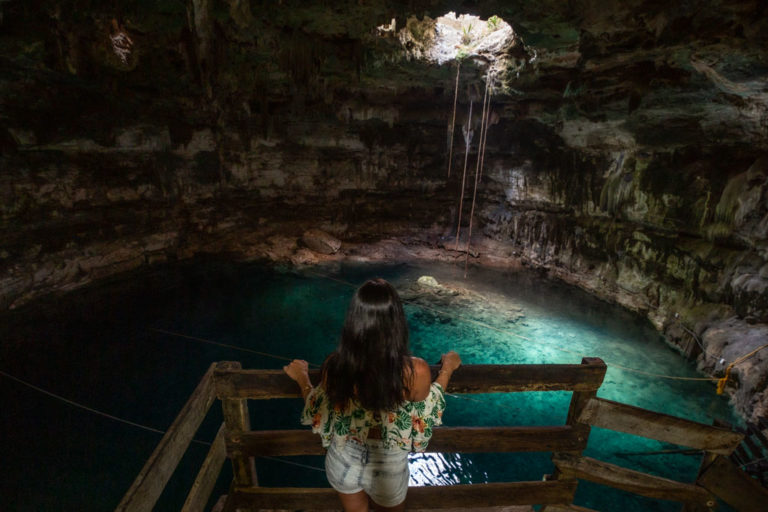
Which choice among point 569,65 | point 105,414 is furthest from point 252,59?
point 105,414

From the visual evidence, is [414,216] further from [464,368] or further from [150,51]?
[464,368]

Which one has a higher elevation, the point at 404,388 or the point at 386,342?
the point at 386,342

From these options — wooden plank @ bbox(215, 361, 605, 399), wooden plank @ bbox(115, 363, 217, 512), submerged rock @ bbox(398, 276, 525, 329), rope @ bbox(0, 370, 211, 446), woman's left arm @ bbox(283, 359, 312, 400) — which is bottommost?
submerged rock @ bbox(398, 276, 525, 329)

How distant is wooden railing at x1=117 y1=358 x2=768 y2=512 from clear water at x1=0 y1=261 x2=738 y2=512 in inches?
90.4

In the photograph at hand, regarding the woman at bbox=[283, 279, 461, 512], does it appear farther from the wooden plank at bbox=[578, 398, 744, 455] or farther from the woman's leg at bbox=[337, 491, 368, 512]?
the wooden plank at bbox=[578, 398, 744, 455]

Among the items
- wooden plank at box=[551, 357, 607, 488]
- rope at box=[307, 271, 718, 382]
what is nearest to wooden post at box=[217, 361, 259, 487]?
wooden plank at box=[551, 357, 607, 488]

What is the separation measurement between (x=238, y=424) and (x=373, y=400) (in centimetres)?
94

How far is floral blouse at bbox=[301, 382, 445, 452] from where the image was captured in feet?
5.28

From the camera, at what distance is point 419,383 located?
1.61 meters

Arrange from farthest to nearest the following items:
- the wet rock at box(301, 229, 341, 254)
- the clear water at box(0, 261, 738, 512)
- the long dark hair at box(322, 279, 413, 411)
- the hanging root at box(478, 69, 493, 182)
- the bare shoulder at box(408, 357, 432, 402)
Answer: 1. the wet rock at box(301, 229, 341, 254)
2. the hanging root at box(478, 69, 493, 182)
3. the clear water at box(0, 261, 738, 512)
4. the bare shoulder at box(408, 357, 432, 402)
5. the long dark hair at box(322, 279, 413, 411)

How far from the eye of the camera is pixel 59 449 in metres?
4.30

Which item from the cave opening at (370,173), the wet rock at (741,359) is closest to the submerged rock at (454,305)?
the cave opening at (370,173)

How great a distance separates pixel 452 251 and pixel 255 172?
7.22 m

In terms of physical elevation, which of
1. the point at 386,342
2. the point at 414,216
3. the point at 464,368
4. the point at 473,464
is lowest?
the point at 473,464
